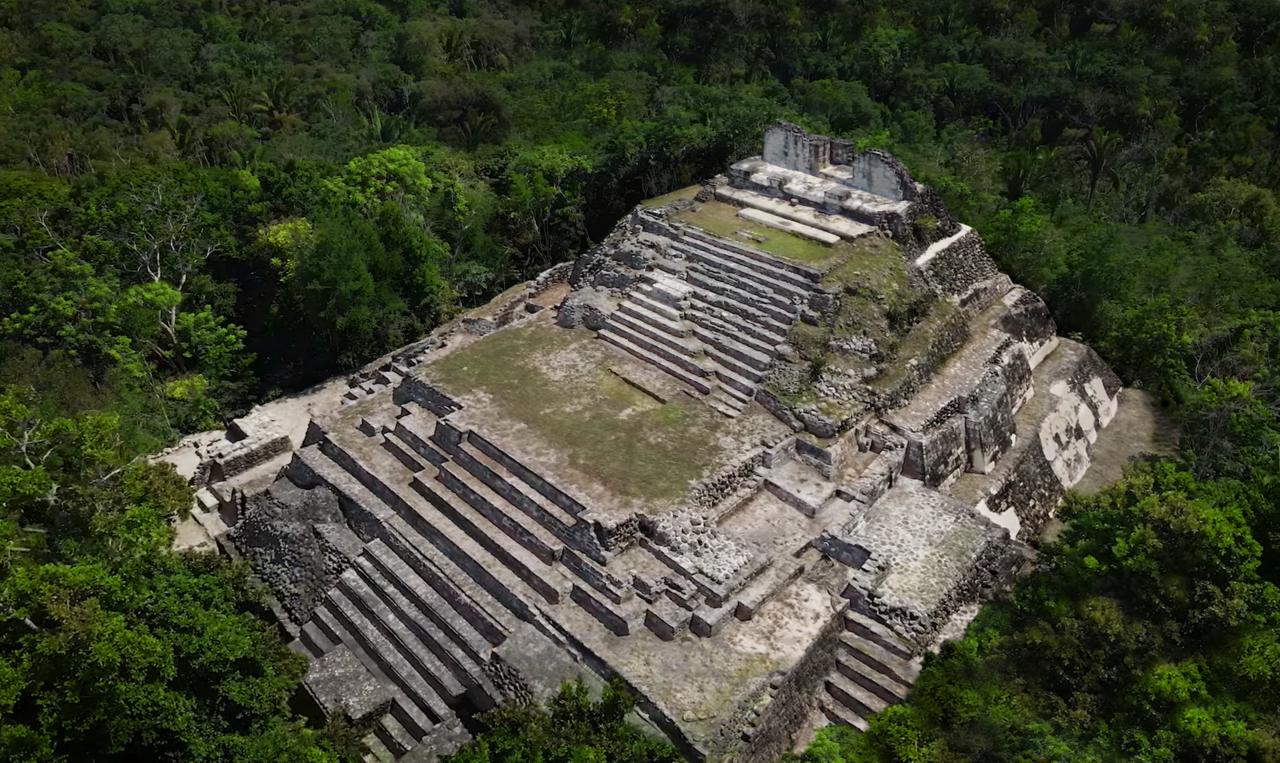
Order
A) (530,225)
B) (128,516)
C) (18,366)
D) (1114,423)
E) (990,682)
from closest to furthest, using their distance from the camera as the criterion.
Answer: (990,682), (128,516), (18,366), (1114,423), (530,225)

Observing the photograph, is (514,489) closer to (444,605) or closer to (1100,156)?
(444,605)

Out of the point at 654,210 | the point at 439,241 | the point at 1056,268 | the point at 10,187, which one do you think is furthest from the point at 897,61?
the point at 10,187

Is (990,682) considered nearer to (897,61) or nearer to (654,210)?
(654,210)

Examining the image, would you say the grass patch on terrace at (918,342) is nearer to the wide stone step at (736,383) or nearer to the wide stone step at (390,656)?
the wide stone step at (736,383)

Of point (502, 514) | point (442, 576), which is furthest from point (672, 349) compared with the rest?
point (442, 576)

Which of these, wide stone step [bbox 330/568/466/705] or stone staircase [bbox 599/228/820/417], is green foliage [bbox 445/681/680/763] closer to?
wide stone step [bbox 330/568/466/705]

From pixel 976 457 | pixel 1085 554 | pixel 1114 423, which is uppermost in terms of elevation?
pixel 1085 554
